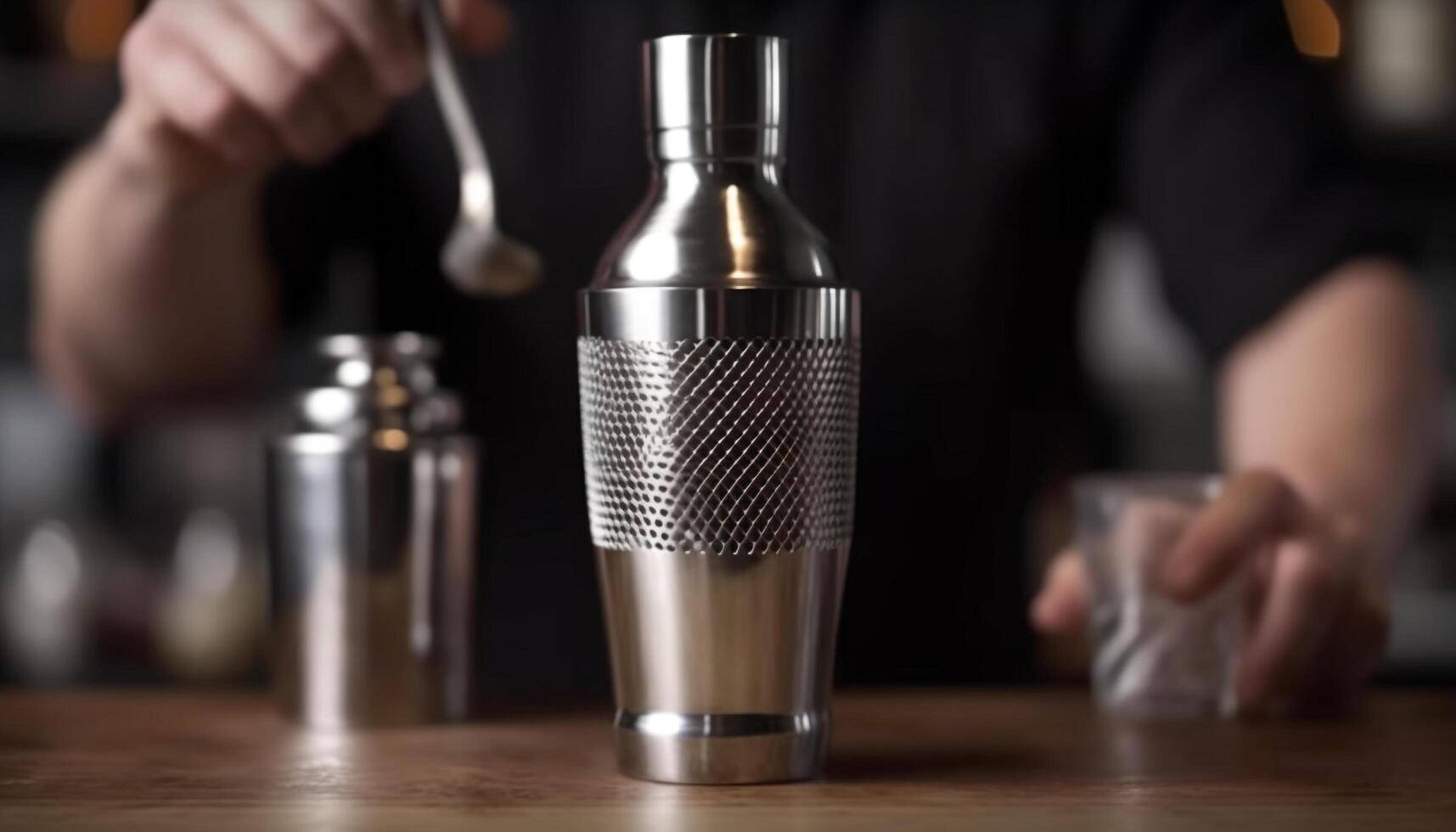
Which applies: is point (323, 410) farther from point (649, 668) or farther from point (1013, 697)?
point (1013, 697)

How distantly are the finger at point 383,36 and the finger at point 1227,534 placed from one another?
1.40 ft

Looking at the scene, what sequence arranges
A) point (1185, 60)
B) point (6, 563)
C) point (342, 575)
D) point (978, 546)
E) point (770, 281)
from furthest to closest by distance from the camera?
point (6, 563), point (978, 546), point (1185, 60), point (342, 575), point (770, 281)

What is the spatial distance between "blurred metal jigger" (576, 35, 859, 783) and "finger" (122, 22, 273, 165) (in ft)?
0.92

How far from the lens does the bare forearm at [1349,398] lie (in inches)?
47.4

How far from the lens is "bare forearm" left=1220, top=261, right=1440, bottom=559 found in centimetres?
120

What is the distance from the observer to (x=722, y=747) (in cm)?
67

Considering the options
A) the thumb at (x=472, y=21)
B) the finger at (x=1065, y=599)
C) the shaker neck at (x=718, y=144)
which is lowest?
the finger at (x=1065, y=599)

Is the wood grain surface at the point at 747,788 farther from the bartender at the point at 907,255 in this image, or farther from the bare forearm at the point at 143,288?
the bartender at the point at 907,255

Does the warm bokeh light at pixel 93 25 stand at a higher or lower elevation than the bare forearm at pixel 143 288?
higher

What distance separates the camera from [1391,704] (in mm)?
915

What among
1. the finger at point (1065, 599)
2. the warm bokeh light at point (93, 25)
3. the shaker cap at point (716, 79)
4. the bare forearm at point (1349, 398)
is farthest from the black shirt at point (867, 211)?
the warm bokeh light at point (93, 25)

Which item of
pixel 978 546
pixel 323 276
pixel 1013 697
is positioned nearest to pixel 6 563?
pixel 323 276

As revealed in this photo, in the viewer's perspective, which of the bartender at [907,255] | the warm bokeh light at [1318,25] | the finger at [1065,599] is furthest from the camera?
the warm bokeh light at [1318,25]

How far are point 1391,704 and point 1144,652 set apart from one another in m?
0.13
